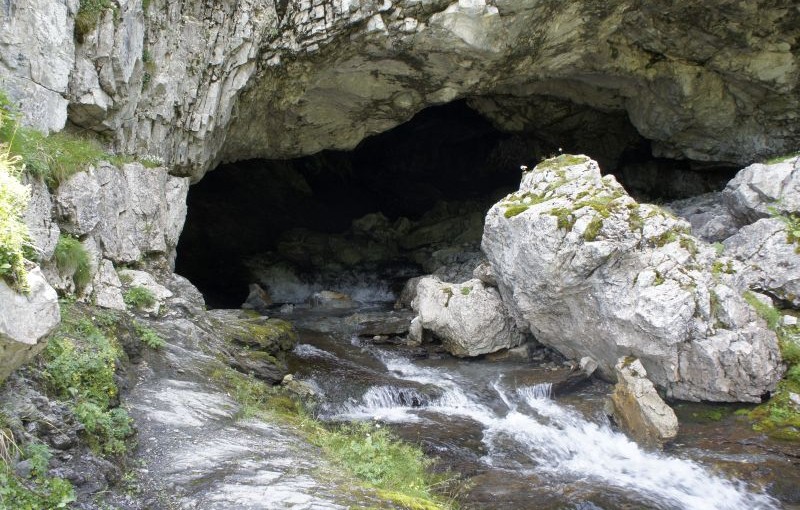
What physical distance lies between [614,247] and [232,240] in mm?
21193

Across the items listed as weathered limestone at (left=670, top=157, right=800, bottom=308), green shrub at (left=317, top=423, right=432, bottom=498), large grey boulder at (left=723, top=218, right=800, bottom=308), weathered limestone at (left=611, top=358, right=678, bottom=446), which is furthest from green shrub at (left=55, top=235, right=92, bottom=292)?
large grey boulder at (left=723, top=218, right=800, bottom=308)

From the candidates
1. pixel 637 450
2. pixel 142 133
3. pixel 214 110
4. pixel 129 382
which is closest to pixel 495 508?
pixel 637 450

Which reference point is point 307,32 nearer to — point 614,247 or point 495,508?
point 614,247

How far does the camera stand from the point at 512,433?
1023cm

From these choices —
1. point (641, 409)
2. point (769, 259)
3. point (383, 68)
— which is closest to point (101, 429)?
point (641, 409)

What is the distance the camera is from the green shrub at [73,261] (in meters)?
8.22

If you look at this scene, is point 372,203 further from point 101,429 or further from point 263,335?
point 101,429

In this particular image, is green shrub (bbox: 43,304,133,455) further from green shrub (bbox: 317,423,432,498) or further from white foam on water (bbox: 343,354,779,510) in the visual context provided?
white foam on water (bbox: 343,354,779,510)

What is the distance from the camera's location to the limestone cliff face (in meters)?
11.3

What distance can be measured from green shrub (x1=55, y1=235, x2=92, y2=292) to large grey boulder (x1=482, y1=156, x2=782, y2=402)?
8472mm

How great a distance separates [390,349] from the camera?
15516 mm

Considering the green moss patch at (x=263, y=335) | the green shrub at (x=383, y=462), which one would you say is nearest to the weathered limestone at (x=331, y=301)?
the green moss patch at (x=263, y=335)

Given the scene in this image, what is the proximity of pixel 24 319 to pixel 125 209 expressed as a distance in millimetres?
7556

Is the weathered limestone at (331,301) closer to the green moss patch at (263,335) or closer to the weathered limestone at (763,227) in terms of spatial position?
the green moss patch at (263,335)
